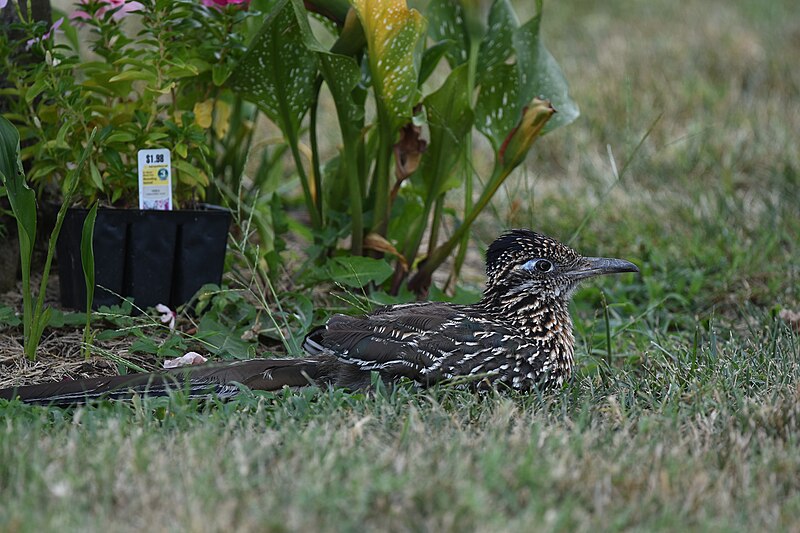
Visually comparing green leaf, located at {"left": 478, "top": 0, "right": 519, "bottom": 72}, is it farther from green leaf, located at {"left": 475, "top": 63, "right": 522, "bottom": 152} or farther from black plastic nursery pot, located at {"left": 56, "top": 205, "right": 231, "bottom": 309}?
black plastic nursery pot, located at {"left": 56, "top": 205, "right": 231, "bottom": 309}

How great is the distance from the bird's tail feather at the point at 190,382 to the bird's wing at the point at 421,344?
112 mm

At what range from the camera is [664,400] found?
9.66ft

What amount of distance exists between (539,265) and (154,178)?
1417 mm

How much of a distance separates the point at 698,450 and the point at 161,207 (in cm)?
214

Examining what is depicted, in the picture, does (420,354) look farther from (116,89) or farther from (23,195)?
(116,89)

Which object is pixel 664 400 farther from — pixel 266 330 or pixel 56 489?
pixel 56 489

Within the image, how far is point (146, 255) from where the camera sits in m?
3.68

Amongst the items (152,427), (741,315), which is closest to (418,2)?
(741,315)

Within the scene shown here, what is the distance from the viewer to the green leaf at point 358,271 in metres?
3.81

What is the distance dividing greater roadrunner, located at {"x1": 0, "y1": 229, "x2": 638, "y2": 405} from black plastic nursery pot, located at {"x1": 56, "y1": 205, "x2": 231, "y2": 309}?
682mm

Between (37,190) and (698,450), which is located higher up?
(37,190)

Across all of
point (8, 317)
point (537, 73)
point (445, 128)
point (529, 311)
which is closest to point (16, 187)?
point (8, 317)

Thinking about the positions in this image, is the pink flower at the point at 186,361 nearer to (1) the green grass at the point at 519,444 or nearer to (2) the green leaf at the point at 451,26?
(1) the green grass at the point at 519,444

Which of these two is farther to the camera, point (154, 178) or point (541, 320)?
point (154, 178)
